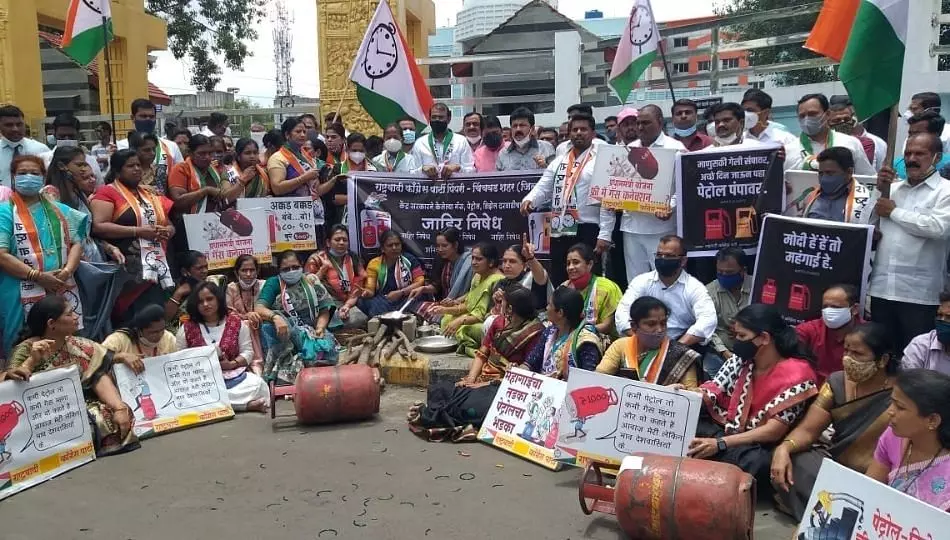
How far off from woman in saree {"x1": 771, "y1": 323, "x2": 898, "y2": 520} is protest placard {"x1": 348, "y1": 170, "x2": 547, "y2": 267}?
13.6 feet

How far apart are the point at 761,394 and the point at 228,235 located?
509cm

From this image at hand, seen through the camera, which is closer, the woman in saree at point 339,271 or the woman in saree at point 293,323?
the woman in saree at point 293,323

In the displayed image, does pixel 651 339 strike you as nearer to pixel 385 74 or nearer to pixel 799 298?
pixel 799 298

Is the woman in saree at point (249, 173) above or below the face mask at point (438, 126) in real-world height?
below

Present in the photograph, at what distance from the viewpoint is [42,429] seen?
502 cm

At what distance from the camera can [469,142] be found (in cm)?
950

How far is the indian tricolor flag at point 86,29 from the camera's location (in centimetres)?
859

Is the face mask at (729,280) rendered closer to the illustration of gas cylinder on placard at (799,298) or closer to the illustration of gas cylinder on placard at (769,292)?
the illustration of gas cylinder on placard at (769,292)

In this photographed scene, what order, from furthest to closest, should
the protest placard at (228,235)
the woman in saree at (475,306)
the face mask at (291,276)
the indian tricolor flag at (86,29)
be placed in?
the indian tricolor flag at (86,29)
the protest placard at (228,235)
the face mask at (291,276)
the woman in saree at (475,306)

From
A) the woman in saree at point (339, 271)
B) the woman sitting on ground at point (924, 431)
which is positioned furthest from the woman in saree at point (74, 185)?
the woman sitting on ground at point (924, 431)

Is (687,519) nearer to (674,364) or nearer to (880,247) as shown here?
(674,364)

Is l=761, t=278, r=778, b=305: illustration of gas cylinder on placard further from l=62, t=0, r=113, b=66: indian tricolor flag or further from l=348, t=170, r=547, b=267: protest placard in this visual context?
l=62, t=0, r=113, b=66: indian tricolor flag

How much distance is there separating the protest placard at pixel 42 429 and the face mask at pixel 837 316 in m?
4.44

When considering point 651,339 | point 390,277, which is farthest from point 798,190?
point 390,277
